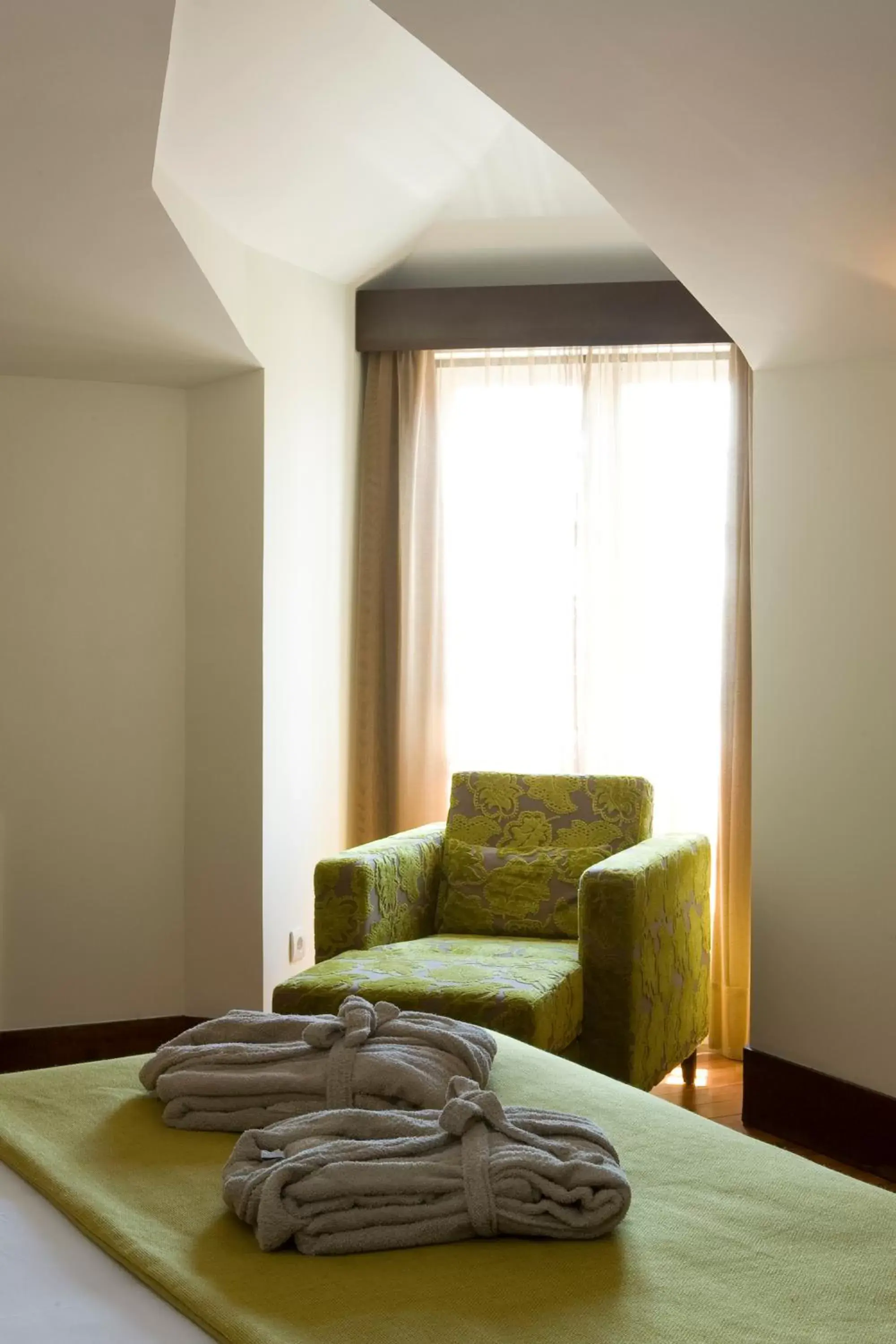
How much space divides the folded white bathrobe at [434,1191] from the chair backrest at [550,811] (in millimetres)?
2193

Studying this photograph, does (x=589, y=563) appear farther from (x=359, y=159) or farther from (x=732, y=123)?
(x=732, y=123)

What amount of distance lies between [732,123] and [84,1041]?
3142 millimetres

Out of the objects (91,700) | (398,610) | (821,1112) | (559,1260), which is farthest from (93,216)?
(821,1112)

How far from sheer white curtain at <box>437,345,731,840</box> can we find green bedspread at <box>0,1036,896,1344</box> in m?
2.41

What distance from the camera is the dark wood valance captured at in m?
4.06

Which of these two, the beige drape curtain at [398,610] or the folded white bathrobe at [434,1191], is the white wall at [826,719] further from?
the folded white bathrobe at [434,1191]

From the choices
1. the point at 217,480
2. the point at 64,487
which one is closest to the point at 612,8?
the point at 217,480

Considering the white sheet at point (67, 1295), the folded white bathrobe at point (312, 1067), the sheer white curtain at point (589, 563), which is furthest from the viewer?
the sheer white curtain at point (589, 563)

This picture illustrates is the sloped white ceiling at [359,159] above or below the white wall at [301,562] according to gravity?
above

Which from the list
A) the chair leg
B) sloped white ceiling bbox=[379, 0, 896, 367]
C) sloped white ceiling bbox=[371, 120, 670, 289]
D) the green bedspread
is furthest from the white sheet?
sloped white ceiling bbox=[371, 120, 670, 289]

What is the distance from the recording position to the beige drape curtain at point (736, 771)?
13.2 ft

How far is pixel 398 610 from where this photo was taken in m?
4.43

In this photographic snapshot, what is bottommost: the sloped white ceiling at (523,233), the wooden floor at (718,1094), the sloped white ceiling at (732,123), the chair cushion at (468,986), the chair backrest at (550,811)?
the wooden floor at (718,1094)

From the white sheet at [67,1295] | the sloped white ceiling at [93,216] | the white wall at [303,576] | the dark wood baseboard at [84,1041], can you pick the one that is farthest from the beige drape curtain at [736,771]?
the white sheet at [67,1295]
